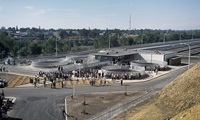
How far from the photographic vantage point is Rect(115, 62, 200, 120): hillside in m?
21.7

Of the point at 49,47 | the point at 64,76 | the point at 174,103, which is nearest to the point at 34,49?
the point at 49,47

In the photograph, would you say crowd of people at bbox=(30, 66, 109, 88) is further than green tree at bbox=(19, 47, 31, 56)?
No

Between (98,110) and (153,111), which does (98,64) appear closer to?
(98,110)

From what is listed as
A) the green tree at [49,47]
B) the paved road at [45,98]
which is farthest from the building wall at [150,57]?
the green tree at [49,47]

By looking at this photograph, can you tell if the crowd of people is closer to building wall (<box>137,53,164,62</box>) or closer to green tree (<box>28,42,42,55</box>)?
building wall (<box>137,53,164,62</box>)

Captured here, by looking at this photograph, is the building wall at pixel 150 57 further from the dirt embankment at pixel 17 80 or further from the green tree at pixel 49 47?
the green tree at pixel 49 47

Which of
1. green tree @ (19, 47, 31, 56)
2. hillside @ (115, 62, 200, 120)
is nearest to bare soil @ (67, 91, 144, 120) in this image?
hillside @ (115, 62, 200, 120)

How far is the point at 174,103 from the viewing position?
77.4 ft

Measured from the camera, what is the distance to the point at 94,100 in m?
31.2

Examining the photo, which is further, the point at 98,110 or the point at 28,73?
the point at 28,73

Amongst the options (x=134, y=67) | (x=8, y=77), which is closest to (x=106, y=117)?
(x=8, y=77)

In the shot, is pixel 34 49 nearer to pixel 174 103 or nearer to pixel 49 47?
pixel 49 47

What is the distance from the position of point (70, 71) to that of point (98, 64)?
9660 millimetres

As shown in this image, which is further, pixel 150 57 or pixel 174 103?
pixel 150 57
